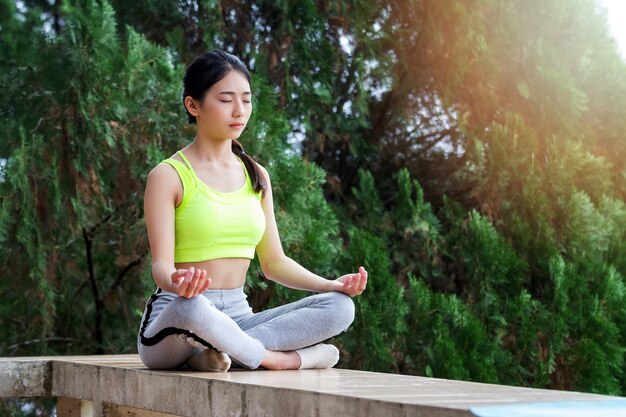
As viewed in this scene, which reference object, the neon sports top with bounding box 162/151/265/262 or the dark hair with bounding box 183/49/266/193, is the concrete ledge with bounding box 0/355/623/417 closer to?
the neon sports top with bounding box 162/151/265/262

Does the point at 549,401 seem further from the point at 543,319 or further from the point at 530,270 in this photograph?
the point at 530,270

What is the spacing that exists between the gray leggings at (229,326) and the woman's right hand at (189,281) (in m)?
0.07

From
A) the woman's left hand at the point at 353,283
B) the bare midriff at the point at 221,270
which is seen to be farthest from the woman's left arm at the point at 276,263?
the bare midriff at the point at 221,270

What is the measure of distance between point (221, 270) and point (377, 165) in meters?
3.54

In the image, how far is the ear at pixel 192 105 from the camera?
3238 mm

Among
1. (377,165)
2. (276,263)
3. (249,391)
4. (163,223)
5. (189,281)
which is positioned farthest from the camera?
(377,165)

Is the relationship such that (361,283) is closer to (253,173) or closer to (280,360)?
(280,360)

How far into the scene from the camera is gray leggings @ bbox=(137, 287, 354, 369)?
285cm

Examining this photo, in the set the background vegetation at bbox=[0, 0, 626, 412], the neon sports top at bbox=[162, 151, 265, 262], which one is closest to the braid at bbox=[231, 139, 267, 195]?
the neon sports top at bbox=[162, 151, 265, 262]

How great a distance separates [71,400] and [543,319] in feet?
8.81

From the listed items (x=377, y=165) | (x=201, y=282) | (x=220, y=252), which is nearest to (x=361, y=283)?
(x=220, y=252)

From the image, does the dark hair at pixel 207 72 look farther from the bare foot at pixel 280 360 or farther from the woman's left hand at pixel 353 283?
the bare foot at pixel 280 360

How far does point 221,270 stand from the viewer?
3150mm

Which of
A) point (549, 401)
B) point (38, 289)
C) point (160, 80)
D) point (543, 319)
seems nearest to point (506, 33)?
point (543, 319)
